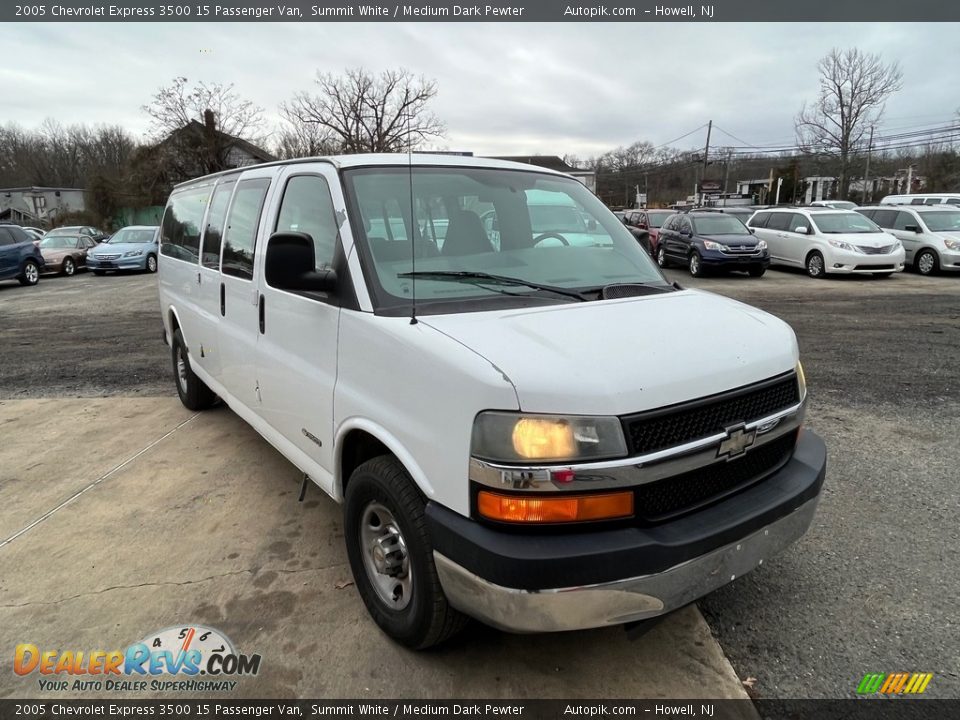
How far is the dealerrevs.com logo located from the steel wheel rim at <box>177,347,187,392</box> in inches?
131

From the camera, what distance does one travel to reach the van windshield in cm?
267

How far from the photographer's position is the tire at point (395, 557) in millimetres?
2262

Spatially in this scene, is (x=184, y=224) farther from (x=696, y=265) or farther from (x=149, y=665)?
(x=696, y=265)

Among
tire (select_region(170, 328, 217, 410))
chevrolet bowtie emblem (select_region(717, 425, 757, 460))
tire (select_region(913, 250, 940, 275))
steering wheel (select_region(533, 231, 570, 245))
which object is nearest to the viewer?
chevrolet bowtie emblem (select_region(717, 425, 757, 460))

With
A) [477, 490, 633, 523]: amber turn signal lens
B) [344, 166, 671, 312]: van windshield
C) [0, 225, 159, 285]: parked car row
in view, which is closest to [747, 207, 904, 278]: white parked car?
[344, 166, 671, 312]: van windshield

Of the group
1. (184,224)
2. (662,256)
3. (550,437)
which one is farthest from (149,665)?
(662,256)

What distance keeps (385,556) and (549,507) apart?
958mm

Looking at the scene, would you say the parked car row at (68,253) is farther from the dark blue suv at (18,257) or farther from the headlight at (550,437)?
the headlight at (550,437)

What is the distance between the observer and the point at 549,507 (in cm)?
196

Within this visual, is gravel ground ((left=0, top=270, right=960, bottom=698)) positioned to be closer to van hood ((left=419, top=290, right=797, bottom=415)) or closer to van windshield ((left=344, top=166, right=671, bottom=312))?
van hood ((left=419, top=290, right=797, bottom=415))

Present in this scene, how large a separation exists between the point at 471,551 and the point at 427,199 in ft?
5.89

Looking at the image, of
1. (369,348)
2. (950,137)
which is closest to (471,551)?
(369,348)

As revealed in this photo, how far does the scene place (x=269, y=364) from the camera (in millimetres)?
3492

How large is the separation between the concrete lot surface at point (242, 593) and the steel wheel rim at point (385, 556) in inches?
8.7
